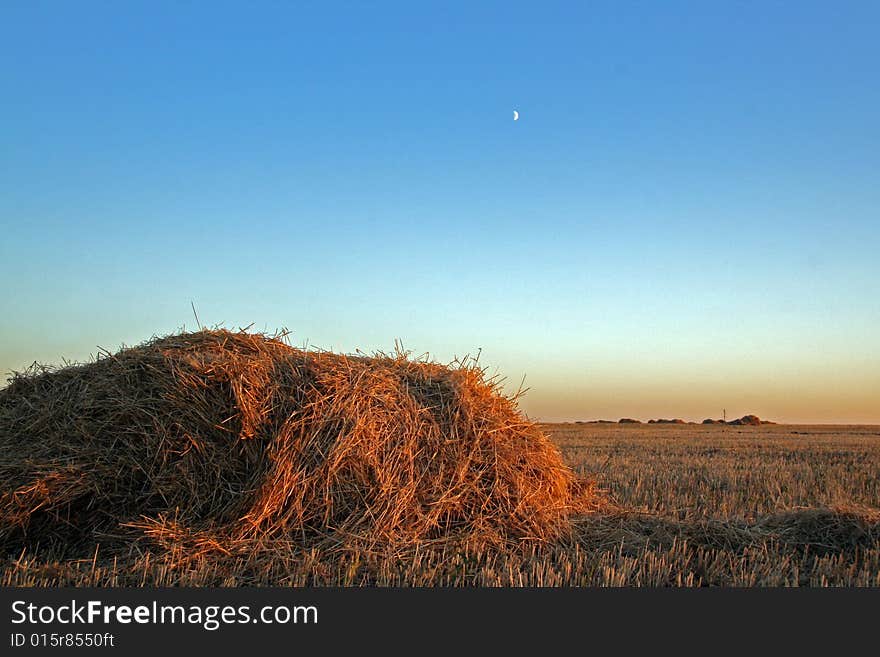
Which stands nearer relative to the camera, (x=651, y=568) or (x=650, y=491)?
(x=651, y=568)

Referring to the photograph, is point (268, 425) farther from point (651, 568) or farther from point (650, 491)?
point (650, 491)

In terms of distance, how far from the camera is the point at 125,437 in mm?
5820

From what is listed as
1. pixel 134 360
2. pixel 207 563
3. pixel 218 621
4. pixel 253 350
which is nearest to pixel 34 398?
pixel 134 360

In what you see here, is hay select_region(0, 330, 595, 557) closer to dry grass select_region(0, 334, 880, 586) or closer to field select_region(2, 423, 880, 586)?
dry grass select_region(0, 334, 880, 586)

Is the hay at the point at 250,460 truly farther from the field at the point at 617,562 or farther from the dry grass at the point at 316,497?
the field at the point at 617,562

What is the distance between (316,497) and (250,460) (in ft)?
2.12

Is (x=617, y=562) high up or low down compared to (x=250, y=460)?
down

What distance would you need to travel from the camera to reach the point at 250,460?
567 centimetres

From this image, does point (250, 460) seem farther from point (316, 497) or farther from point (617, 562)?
point (617, 562)

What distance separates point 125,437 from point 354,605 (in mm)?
2962

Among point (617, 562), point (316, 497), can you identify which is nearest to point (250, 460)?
point (316, 497)

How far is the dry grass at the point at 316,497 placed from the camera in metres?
4.89

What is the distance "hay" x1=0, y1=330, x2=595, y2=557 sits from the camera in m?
5.36

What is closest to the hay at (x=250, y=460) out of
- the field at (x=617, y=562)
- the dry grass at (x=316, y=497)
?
the dry grass at (x=316, y=497)
